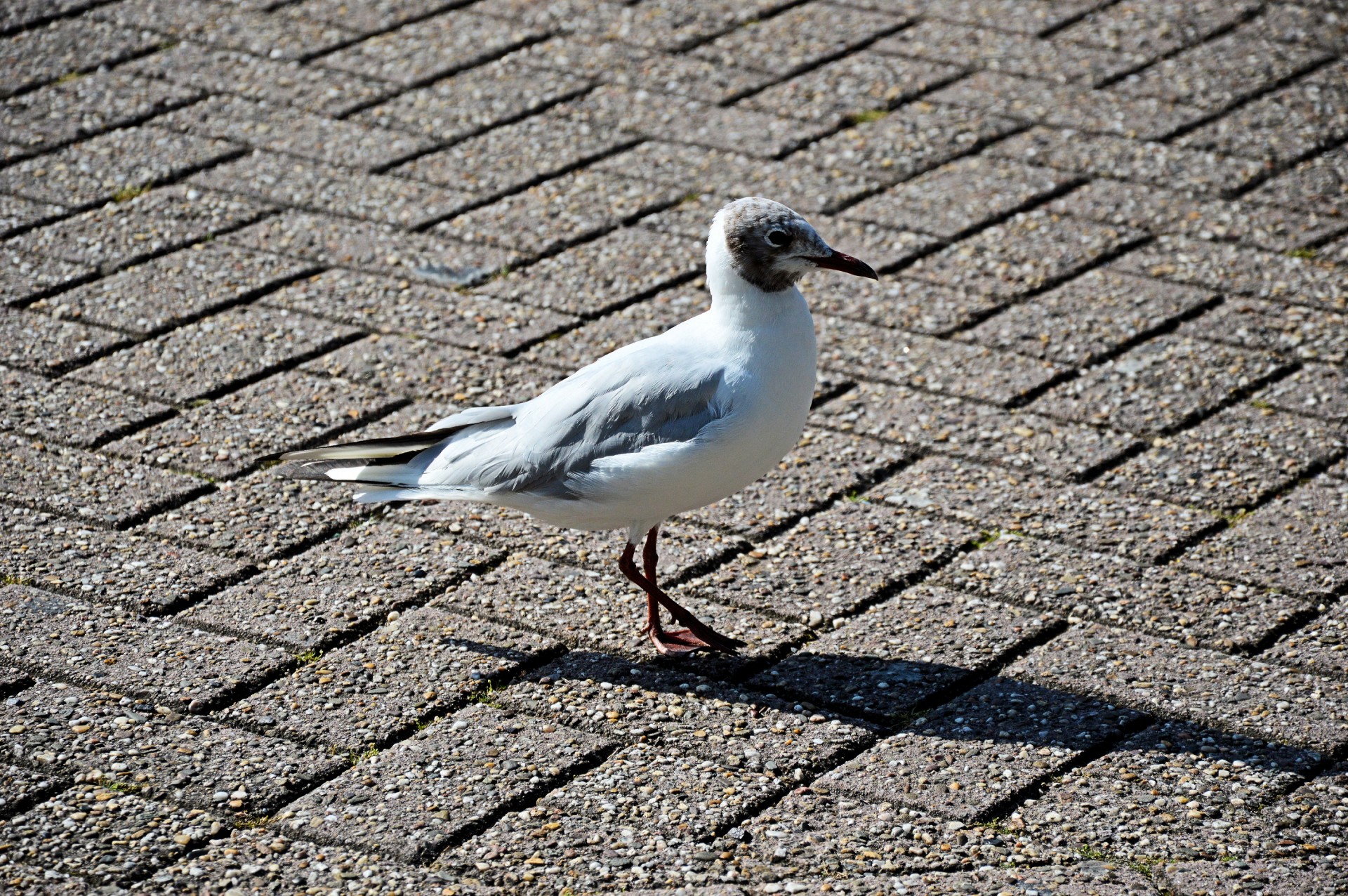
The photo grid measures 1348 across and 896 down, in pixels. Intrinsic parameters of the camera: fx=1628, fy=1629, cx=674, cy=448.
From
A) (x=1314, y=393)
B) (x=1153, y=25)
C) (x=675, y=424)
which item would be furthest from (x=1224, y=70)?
(x=675, y=424)

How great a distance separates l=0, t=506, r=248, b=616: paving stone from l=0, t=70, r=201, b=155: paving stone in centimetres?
251

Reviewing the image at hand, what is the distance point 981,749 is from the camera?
352cm

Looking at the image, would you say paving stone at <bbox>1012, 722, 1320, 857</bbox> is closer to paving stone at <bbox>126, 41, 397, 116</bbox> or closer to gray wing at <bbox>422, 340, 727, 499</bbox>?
gray wing at <bbox>422, 340, 727, 499</bbox>

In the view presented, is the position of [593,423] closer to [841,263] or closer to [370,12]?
[841,263]

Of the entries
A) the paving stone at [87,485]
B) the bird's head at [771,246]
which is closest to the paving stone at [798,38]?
the bird's head at [771,246]

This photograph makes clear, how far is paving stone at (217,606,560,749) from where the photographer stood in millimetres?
3611

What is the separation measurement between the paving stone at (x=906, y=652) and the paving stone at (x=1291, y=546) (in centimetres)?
A: 54

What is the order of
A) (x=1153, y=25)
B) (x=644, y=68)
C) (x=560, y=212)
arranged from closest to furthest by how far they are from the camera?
(x=560, y=212), (x=644, y=68), (x=1153, y=25)

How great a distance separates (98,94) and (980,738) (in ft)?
15.6

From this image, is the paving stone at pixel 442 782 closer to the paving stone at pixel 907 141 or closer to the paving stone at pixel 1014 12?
the paving stone at pixel 907 141

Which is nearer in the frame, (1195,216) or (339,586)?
(339,586)

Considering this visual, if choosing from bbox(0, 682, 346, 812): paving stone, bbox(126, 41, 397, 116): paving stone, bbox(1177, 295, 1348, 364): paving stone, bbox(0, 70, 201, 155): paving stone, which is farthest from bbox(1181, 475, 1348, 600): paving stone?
bbox(0, 70, 201, 155): paving stone

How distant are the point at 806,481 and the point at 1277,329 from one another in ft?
5.61

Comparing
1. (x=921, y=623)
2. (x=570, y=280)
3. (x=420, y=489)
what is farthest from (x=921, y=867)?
(x=570, y=280)
